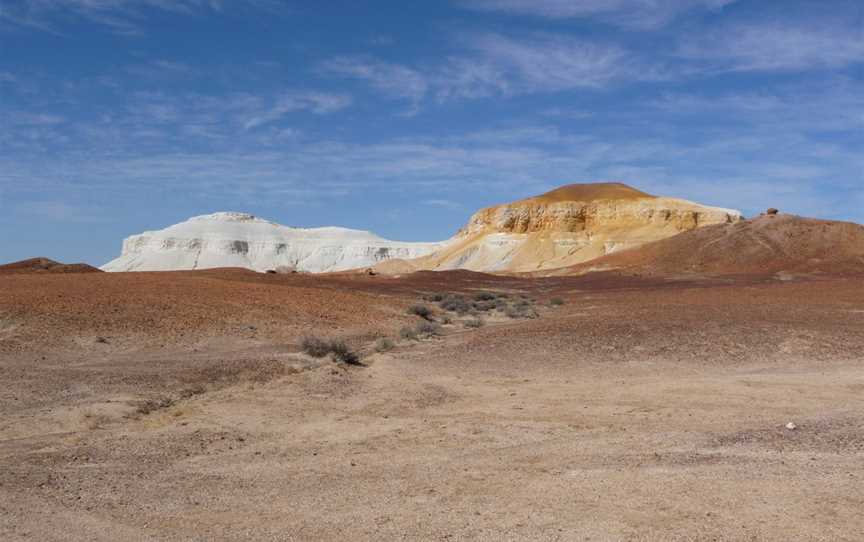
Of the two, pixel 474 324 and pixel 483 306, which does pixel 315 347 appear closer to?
pixel 474 324

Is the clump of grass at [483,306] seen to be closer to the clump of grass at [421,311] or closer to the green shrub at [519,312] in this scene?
the green shrub at [519,312]

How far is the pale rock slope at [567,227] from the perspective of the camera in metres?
108

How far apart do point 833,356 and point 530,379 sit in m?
7.44

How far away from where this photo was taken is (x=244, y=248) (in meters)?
167

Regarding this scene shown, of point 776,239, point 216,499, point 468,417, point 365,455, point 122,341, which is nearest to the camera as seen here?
point 216,499

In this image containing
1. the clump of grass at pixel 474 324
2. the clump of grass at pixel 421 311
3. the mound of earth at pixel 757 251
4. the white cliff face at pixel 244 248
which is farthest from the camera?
the white cliff face at pixel 244 248

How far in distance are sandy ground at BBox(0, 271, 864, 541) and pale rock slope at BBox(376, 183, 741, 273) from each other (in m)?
81.8

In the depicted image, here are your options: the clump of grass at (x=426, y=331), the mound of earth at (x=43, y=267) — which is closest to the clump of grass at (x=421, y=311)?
the clump of grass at (x=426, y=331)

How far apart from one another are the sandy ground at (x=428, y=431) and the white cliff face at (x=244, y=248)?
431 feet

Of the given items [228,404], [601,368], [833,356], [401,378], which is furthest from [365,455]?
[833,356]

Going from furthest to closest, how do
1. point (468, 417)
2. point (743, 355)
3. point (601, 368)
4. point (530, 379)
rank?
point (743, 355), point (601, 368), point (530, 379), point (468, 417)

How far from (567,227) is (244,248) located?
249 feet

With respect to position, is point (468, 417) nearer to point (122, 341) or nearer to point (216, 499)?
point (216, 499)

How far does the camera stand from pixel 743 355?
18.8 metres
